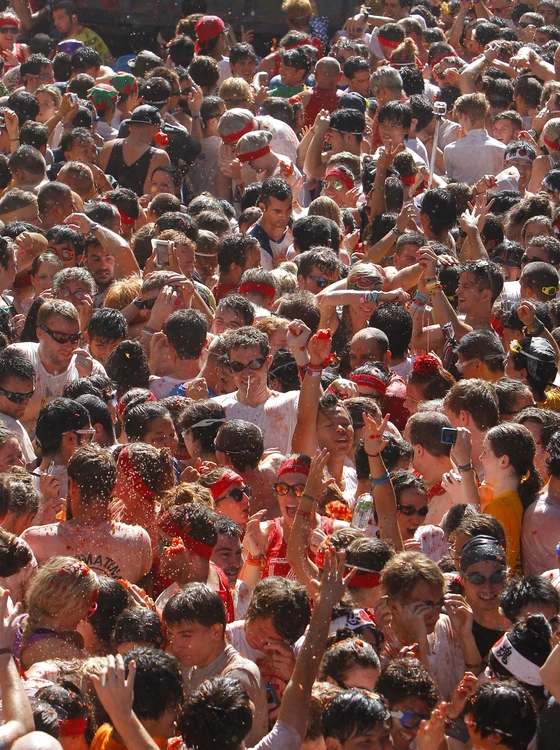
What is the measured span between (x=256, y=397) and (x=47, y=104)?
5.77 meters

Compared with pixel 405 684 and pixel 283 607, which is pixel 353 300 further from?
pixel 405 684

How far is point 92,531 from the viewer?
504 centimetres

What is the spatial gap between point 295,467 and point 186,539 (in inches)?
31.1

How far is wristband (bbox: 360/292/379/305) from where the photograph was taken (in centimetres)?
718

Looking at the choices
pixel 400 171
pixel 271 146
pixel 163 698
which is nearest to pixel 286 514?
pixel 163 698

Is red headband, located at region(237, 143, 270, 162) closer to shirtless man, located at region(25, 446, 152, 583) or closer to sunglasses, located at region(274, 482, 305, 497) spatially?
sunglasses, located at region(274, 482, 305, 497)

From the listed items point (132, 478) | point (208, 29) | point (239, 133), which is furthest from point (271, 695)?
point (208, 29)

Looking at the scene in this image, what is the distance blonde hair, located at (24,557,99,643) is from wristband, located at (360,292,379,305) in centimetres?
320

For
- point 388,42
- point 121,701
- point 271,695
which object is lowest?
point 388,42

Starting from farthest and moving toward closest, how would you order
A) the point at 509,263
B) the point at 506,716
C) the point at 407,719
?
the point at 509,263, the point at 407,719, the point at 506,716

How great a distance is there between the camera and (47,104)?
10945 millimetres

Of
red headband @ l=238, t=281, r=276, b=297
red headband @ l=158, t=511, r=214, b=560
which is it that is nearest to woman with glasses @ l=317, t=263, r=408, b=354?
red headband @ l=238, t=281, r=276, b=297

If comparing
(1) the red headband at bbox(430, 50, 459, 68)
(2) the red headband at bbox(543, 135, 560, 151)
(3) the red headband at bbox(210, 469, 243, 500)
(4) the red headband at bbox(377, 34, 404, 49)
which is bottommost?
(1) the red headband at bbox(430, 50, 459, 68)

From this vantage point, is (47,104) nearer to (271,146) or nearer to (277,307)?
(271,146)
